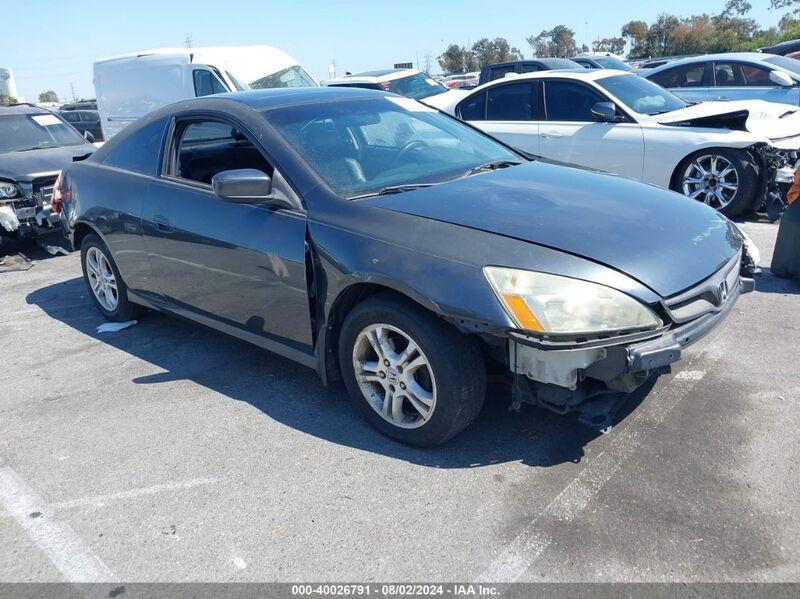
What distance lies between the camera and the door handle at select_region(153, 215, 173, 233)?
424 cm

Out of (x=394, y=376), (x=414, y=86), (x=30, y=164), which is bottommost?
(x=394, y=376)

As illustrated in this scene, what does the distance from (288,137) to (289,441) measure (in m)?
1.65

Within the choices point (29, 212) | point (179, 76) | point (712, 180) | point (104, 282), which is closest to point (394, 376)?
point (104, 282)

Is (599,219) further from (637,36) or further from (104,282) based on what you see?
(637,36)

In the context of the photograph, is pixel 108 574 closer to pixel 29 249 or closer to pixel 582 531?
pixel 582 531

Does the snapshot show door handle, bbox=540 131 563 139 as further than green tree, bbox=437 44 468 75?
No

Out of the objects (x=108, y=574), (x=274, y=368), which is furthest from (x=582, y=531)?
(x=274, y=368)

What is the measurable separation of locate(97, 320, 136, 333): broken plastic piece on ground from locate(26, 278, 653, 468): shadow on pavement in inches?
2.2

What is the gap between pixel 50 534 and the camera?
2.87 meters

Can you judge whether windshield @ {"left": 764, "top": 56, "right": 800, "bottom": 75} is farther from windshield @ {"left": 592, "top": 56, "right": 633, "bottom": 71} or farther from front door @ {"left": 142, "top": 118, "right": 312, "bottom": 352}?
front door @ {"left": 142, "top": 118, "right": 312, "bottom": 352}

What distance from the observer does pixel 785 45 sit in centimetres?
2012

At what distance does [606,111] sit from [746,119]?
1441mm

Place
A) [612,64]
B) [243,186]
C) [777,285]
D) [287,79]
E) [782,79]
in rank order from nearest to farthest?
[243,186], [777,285], [782,79], [287,79], [612,64]

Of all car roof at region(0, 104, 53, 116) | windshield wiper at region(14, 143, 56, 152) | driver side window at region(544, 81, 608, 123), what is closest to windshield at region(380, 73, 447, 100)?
driver side window at region(544, 81, 608, 123)
